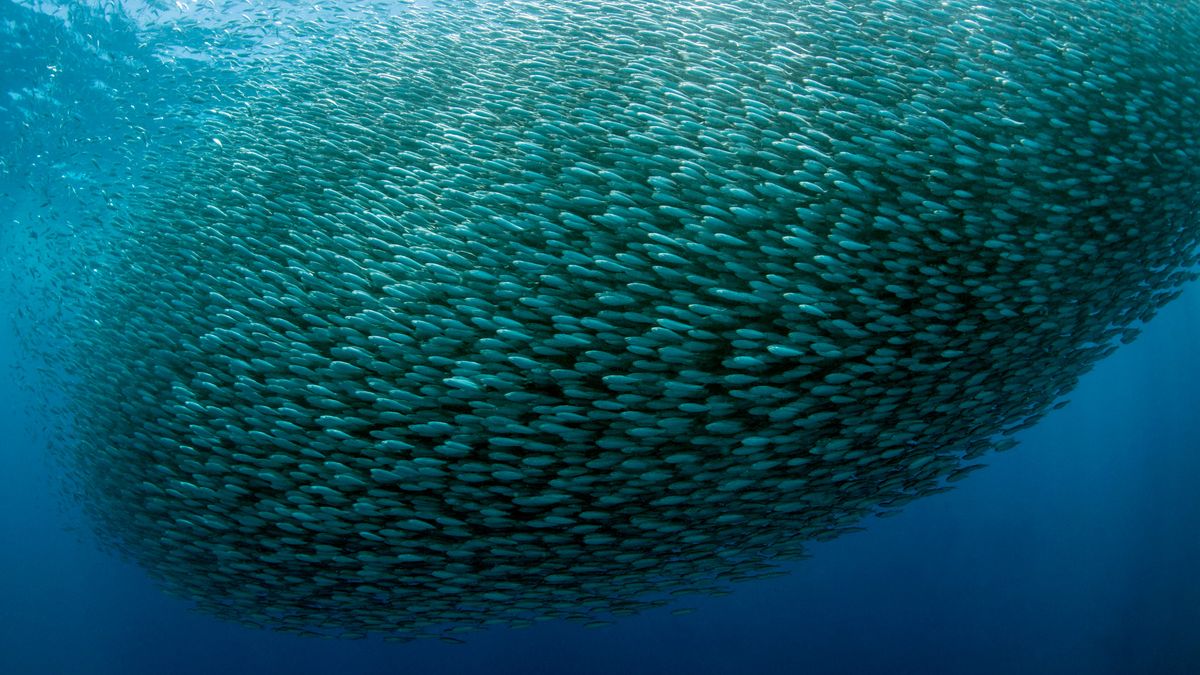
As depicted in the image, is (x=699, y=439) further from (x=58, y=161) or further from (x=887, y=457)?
(x=58, y=161)

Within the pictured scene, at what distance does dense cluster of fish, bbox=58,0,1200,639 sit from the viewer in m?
4.12

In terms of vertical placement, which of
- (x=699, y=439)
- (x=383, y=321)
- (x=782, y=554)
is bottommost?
(x=782, y=554)

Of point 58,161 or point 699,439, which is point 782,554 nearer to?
point 699,439

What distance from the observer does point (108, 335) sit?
24.1 feet

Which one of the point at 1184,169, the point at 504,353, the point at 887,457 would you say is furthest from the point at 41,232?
the point at 1184,169

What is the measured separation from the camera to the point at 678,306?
427 cm

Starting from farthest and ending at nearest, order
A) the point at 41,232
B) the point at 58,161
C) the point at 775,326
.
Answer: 1. the point at 41,232
2. the point at 58,161
3. the point at 775,326

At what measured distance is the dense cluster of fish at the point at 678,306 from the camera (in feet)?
13.5

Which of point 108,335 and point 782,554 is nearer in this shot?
point 782,554

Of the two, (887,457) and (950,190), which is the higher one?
(950,190)

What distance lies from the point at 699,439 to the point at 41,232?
25101mm

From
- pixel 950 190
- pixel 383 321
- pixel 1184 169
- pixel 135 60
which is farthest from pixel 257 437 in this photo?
pixel 135 60


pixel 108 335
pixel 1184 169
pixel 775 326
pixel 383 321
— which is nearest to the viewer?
pixel 775 326

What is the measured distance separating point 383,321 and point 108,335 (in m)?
4.75
